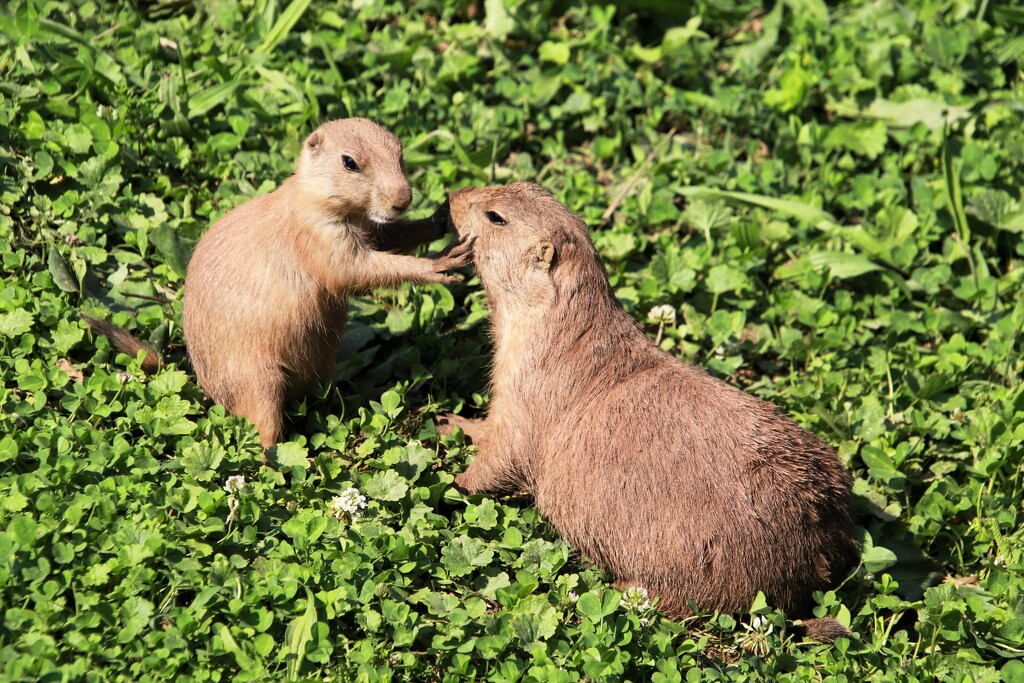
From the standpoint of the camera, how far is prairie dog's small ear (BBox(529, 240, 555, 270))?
192 inches

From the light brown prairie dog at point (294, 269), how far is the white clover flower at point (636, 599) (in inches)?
66.3

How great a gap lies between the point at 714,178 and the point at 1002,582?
334cm

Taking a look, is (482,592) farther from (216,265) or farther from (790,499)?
(216,265)

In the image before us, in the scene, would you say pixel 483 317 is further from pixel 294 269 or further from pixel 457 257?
pixel 294 269

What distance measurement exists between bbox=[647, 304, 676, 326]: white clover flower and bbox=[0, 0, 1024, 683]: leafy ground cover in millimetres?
19

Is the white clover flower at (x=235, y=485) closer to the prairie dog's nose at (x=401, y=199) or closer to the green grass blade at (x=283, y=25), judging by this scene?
the prairie dog's nose at (x=401, y=199)

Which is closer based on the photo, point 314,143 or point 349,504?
point 349,504

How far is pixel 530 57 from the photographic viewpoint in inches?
298

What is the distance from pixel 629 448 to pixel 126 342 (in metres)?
2.51

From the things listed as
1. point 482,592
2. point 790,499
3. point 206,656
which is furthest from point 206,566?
point 790,499

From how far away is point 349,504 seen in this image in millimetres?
4473

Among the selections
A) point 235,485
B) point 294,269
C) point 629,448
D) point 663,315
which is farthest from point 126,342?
point 663,315

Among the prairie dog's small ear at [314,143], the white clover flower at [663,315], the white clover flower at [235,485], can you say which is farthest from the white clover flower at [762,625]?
the prairie dog's small ear at [314,143]

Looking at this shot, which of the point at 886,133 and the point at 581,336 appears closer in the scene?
the point at 581,336
